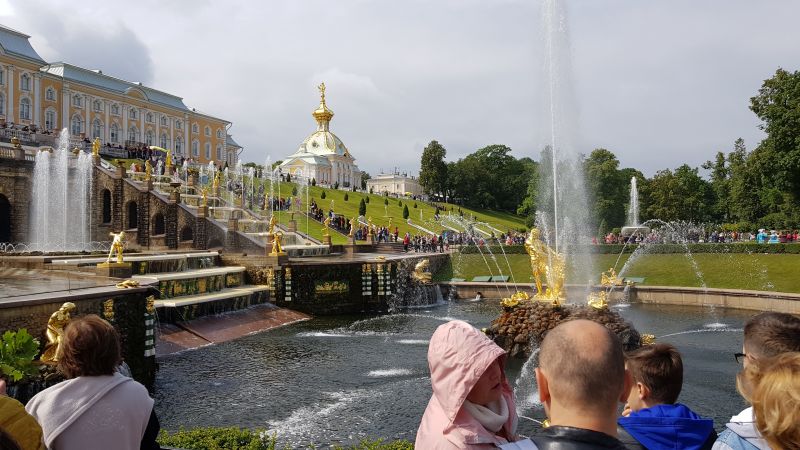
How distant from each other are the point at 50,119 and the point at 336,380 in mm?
56244

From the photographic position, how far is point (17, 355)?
904 cm

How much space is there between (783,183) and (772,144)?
8.42ft

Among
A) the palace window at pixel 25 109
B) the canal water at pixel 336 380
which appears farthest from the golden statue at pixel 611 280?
the palace window at pixel 25 109

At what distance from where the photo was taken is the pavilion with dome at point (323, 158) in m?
108

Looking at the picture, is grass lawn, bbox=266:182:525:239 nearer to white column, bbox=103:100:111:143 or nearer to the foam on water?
white column, bbox=103:100:111:143

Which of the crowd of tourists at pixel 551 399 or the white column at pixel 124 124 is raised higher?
the white column at pixel 124 124

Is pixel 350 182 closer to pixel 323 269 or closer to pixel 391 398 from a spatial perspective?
pixel 323 269

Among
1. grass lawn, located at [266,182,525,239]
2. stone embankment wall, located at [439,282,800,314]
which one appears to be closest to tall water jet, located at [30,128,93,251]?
grass lawn, located at [266,182,525,239]

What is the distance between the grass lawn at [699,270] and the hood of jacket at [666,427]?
86.7ft

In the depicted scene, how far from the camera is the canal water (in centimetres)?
1033

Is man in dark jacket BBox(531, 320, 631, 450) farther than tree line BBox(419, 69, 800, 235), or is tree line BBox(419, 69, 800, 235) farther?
tree line BBox(419, 69, 800, 235)

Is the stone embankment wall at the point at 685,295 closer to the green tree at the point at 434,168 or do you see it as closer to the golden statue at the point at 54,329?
the golden statue at the point at 54,329

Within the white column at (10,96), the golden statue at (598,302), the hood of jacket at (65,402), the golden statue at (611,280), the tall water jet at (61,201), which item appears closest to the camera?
the hood of jacket at (65,402)

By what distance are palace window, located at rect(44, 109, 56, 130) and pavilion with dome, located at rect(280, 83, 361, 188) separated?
50.6 metres
